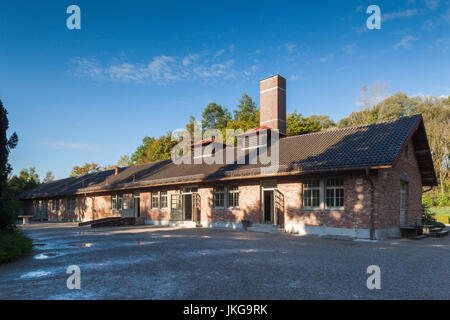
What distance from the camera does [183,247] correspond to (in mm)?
10219

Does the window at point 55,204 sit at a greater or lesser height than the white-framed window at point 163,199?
lesser

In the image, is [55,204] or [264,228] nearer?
[264,228]

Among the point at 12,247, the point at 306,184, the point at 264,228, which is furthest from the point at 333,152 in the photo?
the point at 12,247

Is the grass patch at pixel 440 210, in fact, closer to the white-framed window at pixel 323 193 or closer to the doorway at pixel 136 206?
the white-framed window at pixel 323 193

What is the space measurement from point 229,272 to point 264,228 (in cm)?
943

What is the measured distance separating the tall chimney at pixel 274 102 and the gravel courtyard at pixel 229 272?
37.9ft

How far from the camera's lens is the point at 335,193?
13336mm

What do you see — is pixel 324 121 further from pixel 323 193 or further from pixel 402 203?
pixel 323 193

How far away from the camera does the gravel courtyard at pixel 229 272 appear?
198 inches

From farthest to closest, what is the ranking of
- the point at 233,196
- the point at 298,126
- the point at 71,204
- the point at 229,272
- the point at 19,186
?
the point at 19,186, the point at 298,126, the point at 71,204, the point at 233,196, the point at 229,272

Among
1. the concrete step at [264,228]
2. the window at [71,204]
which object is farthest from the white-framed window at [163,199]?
the window at [71,204]

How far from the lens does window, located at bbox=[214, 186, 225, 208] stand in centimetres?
1793
